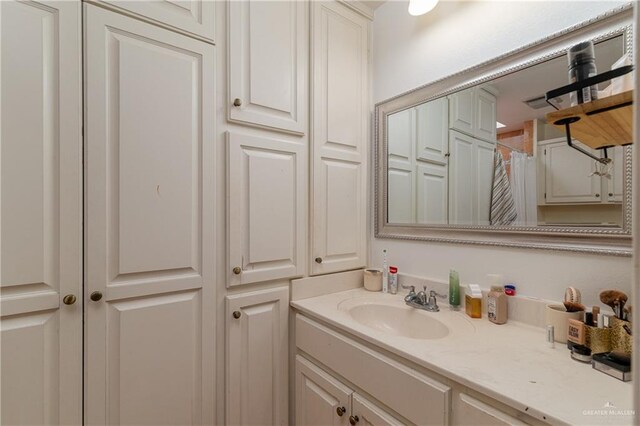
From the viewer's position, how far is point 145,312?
99cm

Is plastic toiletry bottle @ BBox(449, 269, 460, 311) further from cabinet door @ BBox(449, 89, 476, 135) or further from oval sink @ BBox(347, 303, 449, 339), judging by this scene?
cabinet door @ BBox(449, 89, 476, 135)

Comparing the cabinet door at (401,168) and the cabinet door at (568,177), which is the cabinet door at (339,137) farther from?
the cabinet door at (568,177)

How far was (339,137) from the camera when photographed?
4.93 ft

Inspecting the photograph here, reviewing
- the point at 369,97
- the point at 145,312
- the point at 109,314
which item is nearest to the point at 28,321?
the point at 109,314

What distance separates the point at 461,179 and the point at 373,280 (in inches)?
25.5

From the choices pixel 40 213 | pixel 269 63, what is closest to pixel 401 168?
pixel 269 63

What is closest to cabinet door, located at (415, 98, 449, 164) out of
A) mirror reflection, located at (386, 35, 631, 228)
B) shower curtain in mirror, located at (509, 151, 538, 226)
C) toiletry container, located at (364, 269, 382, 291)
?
mirror reflection, located at (386, 35, 631, 228)

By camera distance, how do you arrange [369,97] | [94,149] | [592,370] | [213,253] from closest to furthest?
[592,370] → [94,149] → [213,253] → [369,97]

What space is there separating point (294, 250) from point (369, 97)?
0.95 metres

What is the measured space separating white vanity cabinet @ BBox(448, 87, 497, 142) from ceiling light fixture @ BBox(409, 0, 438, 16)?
40cm

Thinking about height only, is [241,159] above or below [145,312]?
above

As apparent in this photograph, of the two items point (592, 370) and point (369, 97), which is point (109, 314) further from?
point (369, 97)

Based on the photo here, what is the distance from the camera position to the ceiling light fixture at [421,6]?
A: 4.17ft

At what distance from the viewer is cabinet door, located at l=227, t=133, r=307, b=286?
3.84 feet
